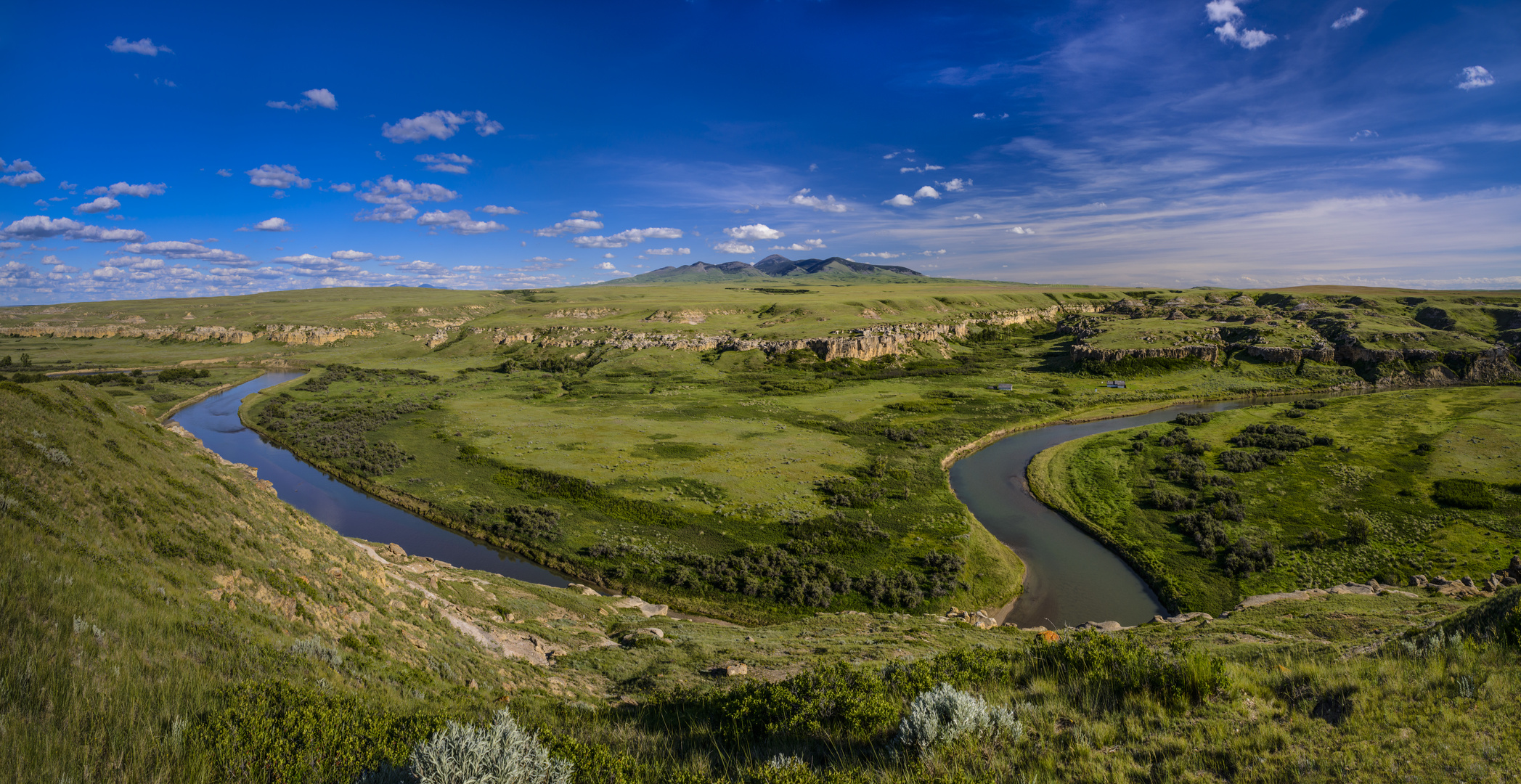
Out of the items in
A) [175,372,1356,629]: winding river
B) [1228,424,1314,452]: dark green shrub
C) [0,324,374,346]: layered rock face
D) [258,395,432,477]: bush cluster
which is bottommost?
[175,372,1356,629]: winding river

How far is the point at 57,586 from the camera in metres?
7.73

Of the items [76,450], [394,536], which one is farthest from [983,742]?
[394,536]

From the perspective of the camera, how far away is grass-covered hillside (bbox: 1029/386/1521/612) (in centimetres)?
2997

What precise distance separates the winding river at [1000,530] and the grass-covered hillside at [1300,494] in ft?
6.17

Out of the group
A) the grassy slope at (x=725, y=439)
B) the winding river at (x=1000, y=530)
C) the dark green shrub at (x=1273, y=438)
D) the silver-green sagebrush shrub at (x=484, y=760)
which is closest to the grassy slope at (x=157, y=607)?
the silver-green sagebrush shrub at (x=484, y=760)

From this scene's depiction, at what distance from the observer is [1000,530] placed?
39031mm

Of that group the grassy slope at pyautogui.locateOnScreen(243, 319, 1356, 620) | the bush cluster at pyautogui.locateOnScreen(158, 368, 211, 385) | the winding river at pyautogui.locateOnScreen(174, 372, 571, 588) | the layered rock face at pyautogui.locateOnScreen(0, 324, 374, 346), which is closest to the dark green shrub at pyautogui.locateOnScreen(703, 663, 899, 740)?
the grassy slope at pyautogui.locateOnScreen(243, 319, 1356, 620)

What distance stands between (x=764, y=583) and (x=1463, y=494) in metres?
48.9

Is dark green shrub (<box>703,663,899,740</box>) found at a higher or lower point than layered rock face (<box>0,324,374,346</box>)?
lower

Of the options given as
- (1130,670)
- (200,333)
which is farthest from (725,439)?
(200,333)

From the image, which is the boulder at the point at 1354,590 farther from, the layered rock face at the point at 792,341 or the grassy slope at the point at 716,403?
the layered rock face at the point at 792,341

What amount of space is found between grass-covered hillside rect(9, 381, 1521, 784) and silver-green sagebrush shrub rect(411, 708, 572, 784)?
0.27 ft

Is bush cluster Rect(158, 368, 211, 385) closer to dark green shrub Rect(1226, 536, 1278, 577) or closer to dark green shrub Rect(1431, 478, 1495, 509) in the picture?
dark green shrub Rect(1226, 536, 1278, 577)

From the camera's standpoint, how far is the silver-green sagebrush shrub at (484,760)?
524 centimetres
